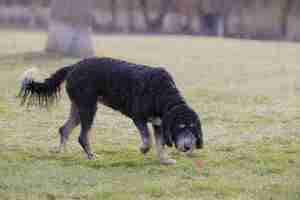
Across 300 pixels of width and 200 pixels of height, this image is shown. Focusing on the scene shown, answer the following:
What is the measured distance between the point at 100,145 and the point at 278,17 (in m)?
27.5

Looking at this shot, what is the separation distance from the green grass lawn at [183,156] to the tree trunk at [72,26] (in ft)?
8.71

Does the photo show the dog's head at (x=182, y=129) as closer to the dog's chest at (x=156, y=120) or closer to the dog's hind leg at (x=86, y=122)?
the dog's chest at (x=156, y=120)

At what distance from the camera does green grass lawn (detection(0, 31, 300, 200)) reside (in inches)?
316

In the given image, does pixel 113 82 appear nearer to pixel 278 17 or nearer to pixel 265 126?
pixel 265 126

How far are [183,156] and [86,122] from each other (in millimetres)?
1246

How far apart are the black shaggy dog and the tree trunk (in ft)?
40.5

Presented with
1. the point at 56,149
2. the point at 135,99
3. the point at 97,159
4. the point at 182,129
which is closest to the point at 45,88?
the point at 56,149

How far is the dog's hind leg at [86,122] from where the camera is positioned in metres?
9.37

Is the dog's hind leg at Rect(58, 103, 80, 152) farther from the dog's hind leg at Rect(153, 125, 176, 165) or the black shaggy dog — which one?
the dog's hind leg at Rect(153, 125, 176, 165)

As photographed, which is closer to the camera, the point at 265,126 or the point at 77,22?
the point at 265,126

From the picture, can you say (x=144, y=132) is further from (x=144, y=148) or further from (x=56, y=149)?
(x=56, y=149)

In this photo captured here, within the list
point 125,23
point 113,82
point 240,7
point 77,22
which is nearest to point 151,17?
point 125,23

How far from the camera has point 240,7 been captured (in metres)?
37.5

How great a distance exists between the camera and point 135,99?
29.8 feet
